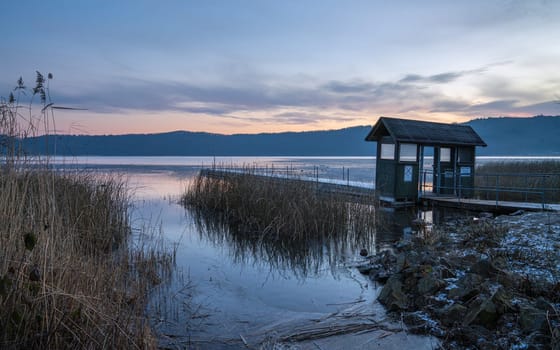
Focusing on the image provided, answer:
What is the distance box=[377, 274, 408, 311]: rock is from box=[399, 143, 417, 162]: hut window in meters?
9.82

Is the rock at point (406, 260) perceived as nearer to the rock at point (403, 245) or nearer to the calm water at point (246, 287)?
the calm water at point (246, 287)

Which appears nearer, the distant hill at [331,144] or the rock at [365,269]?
the rock at [365,269]

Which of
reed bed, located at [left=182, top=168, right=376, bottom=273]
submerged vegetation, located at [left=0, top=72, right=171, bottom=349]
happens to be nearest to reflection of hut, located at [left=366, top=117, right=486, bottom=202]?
reed bed, located at [left=182, top=168, right=376, bottom=273]

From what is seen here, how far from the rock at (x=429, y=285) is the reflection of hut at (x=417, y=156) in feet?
29.0

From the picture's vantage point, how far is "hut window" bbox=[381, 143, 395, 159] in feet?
48.5

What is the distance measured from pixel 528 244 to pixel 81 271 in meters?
6.58

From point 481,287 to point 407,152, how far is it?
10.6 metres

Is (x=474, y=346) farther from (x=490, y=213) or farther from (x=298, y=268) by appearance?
(x=490, y=213)

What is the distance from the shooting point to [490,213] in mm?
11617

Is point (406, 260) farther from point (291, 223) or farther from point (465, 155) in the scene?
point (465, 155)

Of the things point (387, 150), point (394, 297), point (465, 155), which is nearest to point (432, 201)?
point (387, 150)

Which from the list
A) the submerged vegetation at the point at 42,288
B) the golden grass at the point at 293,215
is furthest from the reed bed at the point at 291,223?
the submerged vegetation at the point at 42,288

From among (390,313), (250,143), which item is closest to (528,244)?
(390,313)

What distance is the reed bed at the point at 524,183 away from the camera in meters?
13.7
